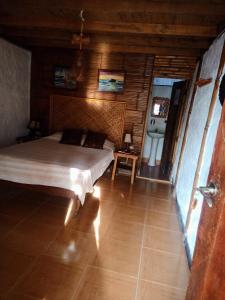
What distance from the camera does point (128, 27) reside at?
2852mm

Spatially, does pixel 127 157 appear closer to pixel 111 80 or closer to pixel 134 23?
pixel 111 80

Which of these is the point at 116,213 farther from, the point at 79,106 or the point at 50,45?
the point at 50,45

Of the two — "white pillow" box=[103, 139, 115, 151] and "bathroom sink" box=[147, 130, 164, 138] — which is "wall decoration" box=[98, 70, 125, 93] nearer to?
"white pillow" box=[103, 139, 115, 151]

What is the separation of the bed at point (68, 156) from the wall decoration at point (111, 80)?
29 centimetres

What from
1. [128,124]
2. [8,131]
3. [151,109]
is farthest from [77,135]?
[151,109]

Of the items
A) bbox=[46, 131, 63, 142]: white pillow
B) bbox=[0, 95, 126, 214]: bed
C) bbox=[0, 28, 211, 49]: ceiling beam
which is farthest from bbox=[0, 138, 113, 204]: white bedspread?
bbox=[0, 28, 211, 49]: ceiling beam

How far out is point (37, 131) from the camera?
4.90m

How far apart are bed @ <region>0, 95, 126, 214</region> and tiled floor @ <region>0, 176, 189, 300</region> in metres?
0.36

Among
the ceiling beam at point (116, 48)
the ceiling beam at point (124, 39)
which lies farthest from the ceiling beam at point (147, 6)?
the ceiling beam at point (116, 48)

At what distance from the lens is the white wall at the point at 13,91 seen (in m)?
4.16

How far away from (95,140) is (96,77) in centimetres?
143

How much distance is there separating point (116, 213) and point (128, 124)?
7.33 ft

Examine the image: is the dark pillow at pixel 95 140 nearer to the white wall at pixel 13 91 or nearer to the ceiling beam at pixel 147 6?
the white wall at pixel 13 91

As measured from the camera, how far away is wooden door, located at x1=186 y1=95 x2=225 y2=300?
846 millimetres
